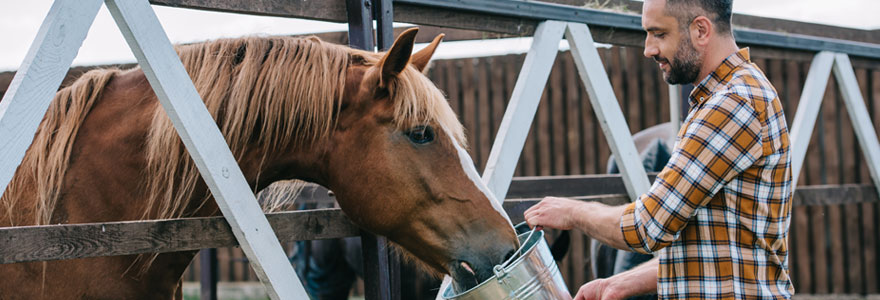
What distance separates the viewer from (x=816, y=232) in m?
7.04

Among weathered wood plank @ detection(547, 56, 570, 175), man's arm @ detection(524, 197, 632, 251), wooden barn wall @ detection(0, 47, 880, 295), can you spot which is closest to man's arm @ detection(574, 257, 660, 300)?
man's arm @ detection(524, 197, 632, 251)

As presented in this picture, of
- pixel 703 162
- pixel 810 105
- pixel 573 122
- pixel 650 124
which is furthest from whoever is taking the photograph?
pixel 573 122

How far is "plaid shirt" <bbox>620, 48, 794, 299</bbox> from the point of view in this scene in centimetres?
183

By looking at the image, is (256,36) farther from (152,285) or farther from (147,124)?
(152,285)

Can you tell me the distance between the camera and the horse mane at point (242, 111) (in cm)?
220

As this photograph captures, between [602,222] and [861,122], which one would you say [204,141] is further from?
[861,122]

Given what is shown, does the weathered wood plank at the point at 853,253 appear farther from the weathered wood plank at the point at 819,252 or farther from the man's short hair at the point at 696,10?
the man's short hair at the point at 696,10

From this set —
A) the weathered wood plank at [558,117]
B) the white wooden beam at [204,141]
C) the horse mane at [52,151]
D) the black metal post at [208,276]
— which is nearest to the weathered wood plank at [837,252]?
the weathered wood plank at [558,117]

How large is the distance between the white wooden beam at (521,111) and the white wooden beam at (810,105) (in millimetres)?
1585

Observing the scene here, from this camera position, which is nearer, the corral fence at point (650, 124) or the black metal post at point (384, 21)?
the black metal post at point (384, 21)

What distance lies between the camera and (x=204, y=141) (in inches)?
78.2

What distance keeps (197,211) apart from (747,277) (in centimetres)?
153

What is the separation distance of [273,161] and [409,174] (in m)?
0.41

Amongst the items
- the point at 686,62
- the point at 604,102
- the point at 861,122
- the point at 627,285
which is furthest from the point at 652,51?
the point at 861,122
